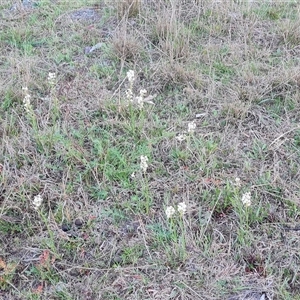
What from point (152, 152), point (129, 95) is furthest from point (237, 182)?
point (129, 95)

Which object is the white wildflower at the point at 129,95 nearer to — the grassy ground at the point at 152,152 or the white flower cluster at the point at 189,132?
the grassy ground at the point at 152,152

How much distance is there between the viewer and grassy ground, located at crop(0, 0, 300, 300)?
1983mm

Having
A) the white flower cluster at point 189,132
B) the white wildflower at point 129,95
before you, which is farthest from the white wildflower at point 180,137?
the white wildflower at point 129,95

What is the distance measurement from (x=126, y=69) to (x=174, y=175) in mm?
1019

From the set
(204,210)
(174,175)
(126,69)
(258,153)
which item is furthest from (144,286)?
(126,69)

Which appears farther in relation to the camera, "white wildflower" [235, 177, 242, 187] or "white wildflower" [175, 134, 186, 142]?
"white wildflower" [175, 134, 186, 142]

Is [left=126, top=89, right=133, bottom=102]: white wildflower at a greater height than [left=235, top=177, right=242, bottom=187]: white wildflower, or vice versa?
[left=126, top=89, right=133, bottom=102]: white wildflower

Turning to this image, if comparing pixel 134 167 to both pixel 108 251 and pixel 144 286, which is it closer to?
pixel 108 251

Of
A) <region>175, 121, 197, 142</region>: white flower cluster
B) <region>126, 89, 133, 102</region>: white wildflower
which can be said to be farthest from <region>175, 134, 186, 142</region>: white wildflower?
<region>126, 89, 133, 102</region>: white wildflower

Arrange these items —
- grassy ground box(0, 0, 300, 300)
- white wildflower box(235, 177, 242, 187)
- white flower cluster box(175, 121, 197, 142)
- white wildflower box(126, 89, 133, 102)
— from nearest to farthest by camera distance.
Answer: grassy ground box(0, 0, 300, 300) → white wildflower box(235, 177, 242, 187) → white flower cluster box(175, 121, 197, 142) → white wildflower box(126, 89, 133, 102)

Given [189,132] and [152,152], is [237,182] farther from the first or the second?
[152,152]

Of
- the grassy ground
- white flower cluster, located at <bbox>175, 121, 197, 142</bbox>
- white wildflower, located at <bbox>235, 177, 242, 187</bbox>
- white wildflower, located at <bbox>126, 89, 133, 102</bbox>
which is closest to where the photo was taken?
the grassy ground

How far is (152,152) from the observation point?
2.49 m

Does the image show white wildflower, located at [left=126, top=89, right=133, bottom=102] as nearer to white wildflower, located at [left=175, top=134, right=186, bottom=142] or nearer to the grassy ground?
the grassy ground
